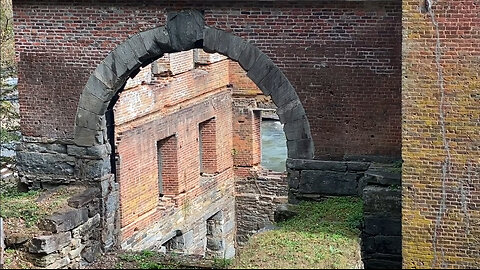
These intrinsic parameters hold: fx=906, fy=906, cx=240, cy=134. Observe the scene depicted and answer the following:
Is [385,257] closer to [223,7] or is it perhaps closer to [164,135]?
[223,7]

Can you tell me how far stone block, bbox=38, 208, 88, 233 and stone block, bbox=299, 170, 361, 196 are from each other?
348cm

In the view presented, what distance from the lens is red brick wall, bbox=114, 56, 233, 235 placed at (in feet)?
58.7

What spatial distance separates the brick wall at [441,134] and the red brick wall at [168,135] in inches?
288

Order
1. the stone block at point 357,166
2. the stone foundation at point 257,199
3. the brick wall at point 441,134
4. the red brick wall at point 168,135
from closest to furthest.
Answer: the brick wall at point 441,134 → the stone block at point 357,166 → the red brick wall at point 168,135 → the stone foundation at point 257,199

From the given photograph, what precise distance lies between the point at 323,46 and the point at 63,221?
4691mm

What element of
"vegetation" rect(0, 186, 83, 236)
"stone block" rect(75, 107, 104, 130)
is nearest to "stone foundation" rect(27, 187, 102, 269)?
"vegetation" rect(0, 186, 83, 236)

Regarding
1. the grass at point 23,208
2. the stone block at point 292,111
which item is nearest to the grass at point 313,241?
the stone block at point 292,111

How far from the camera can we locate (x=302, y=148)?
45.9 ft

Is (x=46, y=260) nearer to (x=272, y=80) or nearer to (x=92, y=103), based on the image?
(x=92, y=103)

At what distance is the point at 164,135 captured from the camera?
19.3m

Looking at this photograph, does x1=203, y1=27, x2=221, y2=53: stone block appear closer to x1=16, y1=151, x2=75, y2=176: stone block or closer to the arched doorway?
the arched doorway

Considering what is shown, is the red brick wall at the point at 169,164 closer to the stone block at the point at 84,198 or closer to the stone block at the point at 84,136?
the stone block at the point at 84,136

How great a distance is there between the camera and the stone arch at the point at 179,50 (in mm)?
13891

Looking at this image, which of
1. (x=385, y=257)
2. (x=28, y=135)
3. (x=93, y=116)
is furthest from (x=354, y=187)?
(x=28, y=135)
